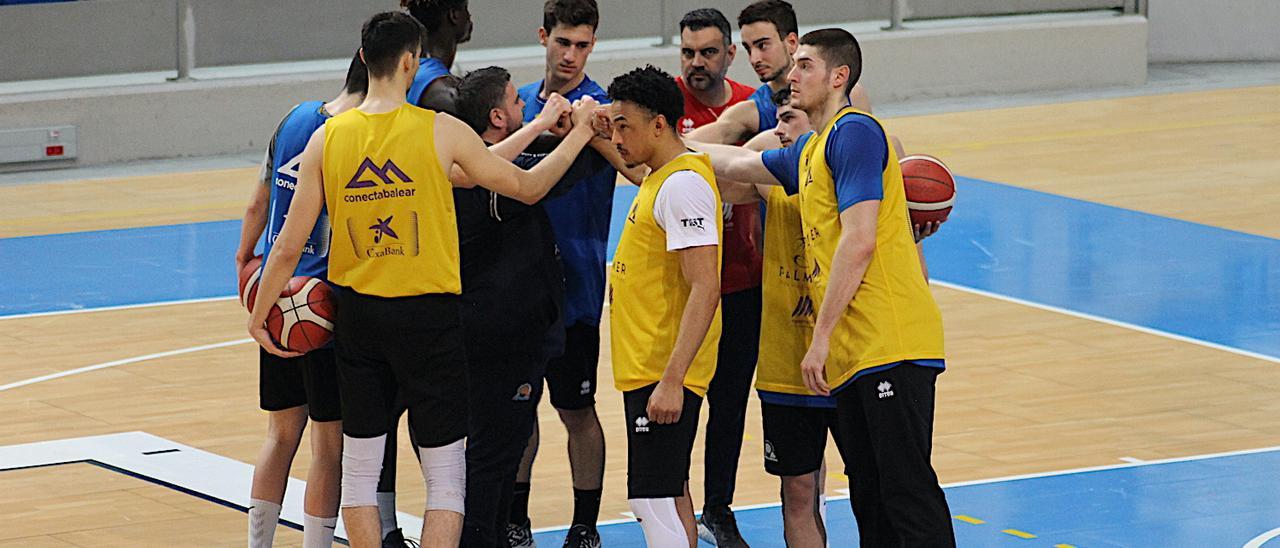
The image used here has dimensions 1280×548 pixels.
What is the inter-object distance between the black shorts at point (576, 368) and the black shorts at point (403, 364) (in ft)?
3.51

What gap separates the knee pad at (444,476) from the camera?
697 centimetres

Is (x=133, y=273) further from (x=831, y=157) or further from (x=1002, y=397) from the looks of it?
(x=831, y=157)

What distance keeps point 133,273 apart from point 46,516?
5.73 m

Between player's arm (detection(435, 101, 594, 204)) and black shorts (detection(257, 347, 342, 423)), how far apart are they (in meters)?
0.91

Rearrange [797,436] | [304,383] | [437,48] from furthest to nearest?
[437,48]
[304,383]
[797,436]

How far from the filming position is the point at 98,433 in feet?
33.0

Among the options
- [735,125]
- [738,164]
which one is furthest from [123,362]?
[738,164]

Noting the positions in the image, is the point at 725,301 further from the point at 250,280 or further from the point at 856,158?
the point at 250,280

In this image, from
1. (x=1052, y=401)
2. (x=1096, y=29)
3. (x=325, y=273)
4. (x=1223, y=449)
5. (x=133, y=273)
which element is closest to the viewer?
(x=325, y=273)

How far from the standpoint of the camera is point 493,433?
292 inches

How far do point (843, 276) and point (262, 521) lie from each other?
2526 mm

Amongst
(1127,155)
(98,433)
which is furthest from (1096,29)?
(98,433)

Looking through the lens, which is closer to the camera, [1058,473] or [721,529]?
[721,529]

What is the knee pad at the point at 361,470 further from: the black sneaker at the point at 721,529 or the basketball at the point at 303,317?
the black sneaker at the point at 721,529
